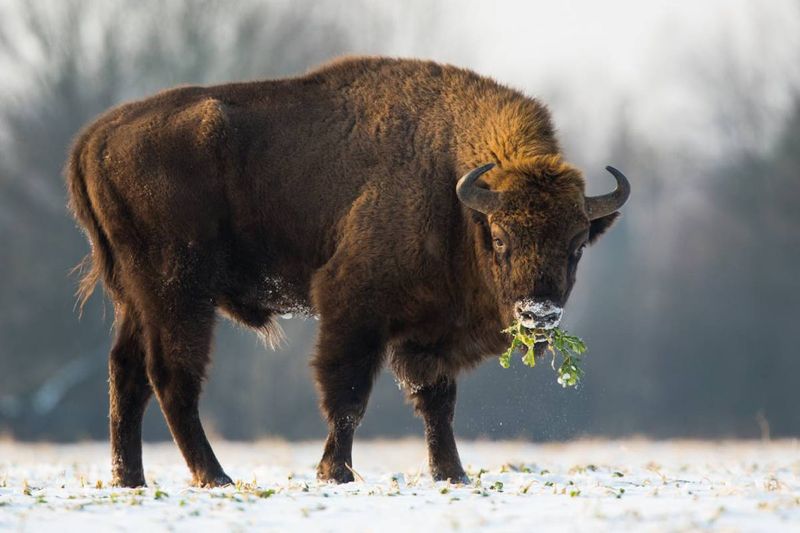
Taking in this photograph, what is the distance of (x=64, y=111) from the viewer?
32.5 metres

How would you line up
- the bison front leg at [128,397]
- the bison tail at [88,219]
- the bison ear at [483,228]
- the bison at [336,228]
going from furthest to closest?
1. the bison tail at [88,219]
2. the bison front leg at [128,397]
3. the bison ear at [483,228]
4. the bison at [336,228]

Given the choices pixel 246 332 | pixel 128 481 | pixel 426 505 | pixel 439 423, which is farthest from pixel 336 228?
pixel 246 332

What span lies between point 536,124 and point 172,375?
3.33 metres

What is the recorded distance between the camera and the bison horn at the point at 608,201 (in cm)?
955

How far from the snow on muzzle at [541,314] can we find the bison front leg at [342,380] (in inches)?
44.9

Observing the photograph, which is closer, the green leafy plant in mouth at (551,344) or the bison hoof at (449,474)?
the green leafy plant in mouth at (551,344)

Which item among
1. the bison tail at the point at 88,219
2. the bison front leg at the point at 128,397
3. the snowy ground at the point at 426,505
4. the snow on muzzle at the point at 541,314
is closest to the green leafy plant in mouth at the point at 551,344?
the snow on muzzle at the point at 541,314

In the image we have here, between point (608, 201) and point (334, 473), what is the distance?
111 inches

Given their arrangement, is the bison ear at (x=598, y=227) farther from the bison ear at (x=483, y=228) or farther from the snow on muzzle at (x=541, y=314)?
the snow on muzzle at (x=541, y=314)

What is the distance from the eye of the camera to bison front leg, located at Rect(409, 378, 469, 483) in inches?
385

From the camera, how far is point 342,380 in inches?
362

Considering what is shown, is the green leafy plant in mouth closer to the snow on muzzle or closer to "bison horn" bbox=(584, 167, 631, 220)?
the snow on muzzle

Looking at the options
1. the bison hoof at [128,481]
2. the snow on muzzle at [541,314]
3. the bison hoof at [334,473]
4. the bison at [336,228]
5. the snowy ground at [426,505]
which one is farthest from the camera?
the bison hoof at [128,481]

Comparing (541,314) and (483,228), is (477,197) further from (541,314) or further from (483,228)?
(541,314)
